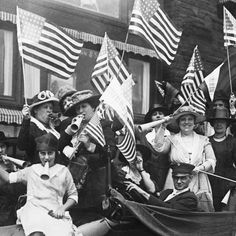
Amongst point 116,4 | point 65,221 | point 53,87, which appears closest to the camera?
point 65,221

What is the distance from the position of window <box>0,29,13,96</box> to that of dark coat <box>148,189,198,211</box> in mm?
3180

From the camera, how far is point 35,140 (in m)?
6.33

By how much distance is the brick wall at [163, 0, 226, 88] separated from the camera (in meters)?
11.1

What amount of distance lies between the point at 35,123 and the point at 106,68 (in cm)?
154

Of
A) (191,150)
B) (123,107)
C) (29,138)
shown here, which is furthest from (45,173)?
(191,150)

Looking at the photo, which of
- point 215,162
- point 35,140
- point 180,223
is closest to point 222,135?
point 215,162

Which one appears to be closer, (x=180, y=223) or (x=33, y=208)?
(x=33, y=208)

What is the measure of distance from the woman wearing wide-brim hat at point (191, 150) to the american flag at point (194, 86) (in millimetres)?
1226

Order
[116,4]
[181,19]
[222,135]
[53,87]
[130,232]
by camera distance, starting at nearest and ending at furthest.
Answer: [130,232], [222,135], [53,87], [116,4], [181,19]

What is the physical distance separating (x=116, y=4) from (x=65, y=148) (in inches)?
170

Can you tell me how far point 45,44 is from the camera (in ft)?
24.4

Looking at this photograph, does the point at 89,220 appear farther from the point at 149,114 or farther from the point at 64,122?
the point at 149,114

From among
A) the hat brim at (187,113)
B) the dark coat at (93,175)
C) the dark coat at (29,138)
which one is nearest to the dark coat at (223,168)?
the hat brim at (187,113)

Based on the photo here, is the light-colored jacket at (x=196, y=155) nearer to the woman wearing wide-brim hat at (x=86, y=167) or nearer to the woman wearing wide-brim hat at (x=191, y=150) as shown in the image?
the woman wearing wide-brim hat at (x=191, y=150)
